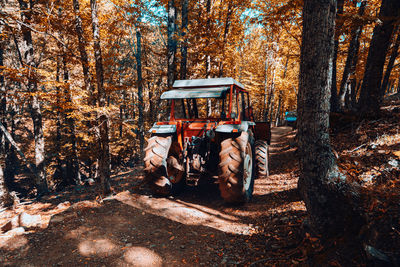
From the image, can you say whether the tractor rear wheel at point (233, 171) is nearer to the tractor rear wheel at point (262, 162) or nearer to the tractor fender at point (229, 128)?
the tractor fender at point (229, 128)

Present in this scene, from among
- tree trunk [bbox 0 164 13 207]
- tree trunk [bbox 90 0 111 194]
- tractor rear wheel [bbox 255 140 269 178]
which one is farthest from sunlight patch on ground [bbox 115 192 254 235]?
tree trunk [bbox 0 164 13 207]

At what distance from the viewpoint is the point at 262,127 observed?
759 centimetres

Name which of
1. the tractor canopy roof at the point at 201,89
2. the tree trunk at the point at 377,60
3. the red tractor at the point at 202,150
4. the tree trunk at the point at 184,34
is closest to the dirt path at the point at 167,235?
the red tractor at the point at 202,150

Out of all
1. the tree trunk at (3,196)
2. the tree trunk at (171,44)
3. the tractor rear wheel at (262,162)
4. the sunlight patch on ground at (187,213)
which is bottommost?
the tree trunk at (3,196)

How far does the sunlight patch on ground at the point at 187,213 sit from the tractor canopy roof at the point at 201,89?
8.77ft

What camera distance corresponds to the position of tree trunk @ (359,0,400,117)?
591 cm

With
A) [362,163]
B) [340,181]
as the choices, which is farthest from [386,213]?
[362,163]

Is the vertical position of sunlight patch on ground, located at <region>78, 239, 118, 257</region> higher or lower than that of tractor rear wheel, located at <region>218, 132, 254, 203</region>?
lower

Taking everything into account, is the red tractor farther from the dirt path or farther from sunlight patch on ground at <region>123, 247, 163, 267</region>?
sunlight patch on ground at <region>123, 247, 163, 267</region>

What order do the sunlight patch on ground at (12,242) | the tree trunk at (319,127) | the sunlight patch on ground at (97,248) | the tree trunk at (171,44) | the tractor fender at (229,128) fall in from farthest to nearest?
the tree trunk at (171,44)
the tractor fender at (229,128)
the sunlight patch on ground at (12,242)
the sunlight patch on ground at (97,248)
the tree trunk at (319,127)

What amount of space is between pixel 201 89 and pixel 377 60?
5.61 metres

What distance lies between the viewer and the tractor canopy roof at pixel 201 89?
16.2 feet

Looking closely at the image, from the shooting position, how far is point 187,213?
14.9 feet

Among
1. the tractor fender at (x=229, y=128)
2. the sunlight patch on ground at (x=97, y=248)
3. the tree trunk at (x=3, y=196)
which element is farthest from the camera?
the tree trunk at (x=3, y=196)
